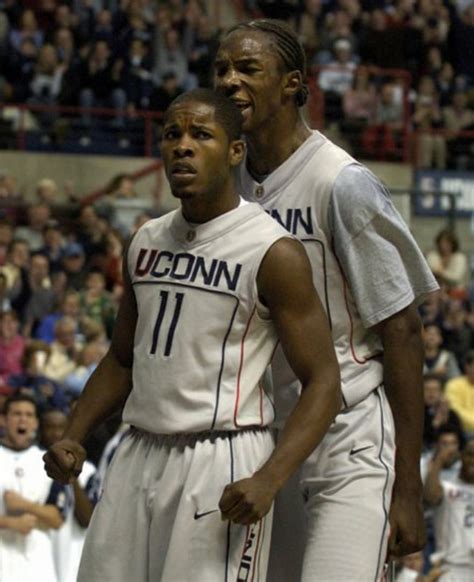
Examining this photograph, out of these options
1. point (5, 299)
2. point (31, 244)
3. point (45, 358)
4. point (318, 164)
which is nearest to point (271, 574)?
point (318, 164)

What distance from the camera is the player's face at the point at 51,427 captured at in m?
9.52

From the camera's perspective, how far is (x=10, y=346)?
1226 centimetres

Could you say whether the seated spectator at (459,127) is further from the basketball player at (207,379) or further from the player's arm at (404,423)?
the basketball player at (207,379)

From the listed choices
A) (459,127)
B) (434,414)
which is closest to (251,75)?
(434,414)

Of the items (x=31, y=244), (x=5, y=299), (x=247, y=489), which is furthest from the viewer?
(x=31, y=244)

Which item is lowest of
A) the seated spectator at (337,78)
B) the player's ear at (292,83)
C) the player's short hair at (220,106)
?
the player's short hair at (220,106)

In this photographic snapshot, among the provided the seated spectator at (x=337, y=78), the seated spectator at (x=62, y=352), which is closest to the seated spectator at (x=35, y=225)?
the seated spectator at (x=62, y=352)

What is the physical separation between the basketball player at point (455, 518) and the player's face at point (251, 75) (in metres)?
5.88

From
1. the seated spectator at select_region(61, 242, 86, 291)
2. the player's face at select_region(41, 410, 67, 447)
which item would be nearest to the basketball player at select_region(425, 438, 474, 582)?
the player's face at select_region(41, 410, 67, 447)

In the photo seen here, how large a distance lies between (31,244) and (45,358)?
3.18 meters

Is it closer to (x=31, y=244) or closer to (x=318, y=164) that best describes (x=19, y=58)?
(x=31, y=244)

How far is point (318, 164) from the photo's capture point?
472 centimetres

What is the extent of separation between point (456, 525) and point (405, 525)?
575 centimetres

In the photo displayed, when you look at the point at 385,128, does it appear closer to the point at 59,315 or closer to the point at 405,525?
the point at 59,315
